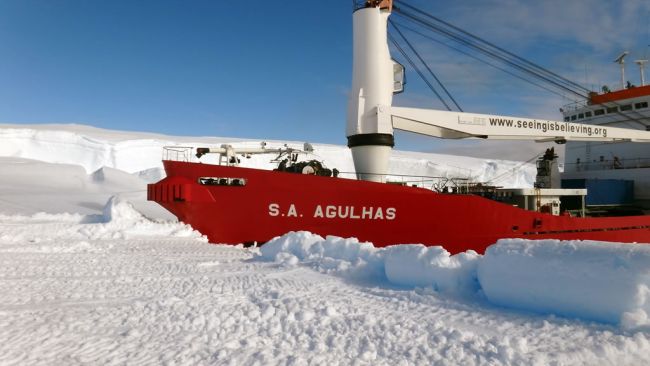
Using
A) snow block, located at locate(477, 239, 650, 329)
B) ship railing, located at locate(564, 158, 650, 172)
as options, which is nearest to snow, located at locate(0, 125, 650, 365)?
snow block, located at locate(477, 239, 650, 329)

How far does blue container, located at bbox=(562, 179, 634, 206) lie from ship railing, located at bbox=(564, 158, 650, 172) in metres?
1.93

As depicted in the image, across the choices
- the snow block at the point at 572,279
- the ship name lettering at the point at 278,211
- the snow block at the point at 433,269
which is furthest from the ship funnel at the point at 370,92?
the snow block at the point at 572,279

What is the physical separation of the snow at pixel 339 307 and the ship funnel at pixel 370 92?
A: 174 inches

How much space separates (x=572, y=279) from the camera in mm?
3760

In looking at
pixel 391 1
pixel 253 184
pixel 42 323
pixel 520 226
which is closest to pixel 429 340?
pixel 42 323

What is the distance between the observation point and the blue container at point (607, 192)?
14.1m

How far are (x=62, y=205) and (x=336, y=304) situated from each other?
17393 millimetres

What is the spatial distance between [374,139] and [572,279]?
7.36 m

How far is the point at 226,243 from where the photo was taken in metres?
9.70

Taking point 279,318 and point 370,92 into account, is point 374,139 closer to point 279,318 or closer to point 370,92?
point 370,92

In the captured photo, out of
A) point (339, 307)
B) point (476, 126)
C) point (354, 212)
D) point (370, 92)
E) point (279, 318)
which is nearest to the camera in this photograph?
point (279, 318)

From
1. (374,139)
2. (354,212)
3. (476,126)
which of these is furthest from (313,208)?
(476,126)

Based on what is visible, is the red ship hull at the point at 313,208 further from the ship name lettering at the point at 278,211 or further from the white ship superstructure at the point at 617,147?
the white ship superstructure at the point at 617,147

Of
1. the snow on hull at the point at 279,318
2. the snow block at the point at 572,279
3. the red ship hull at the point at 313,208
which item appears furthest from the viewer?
the red ship hull at the point at 313,208
